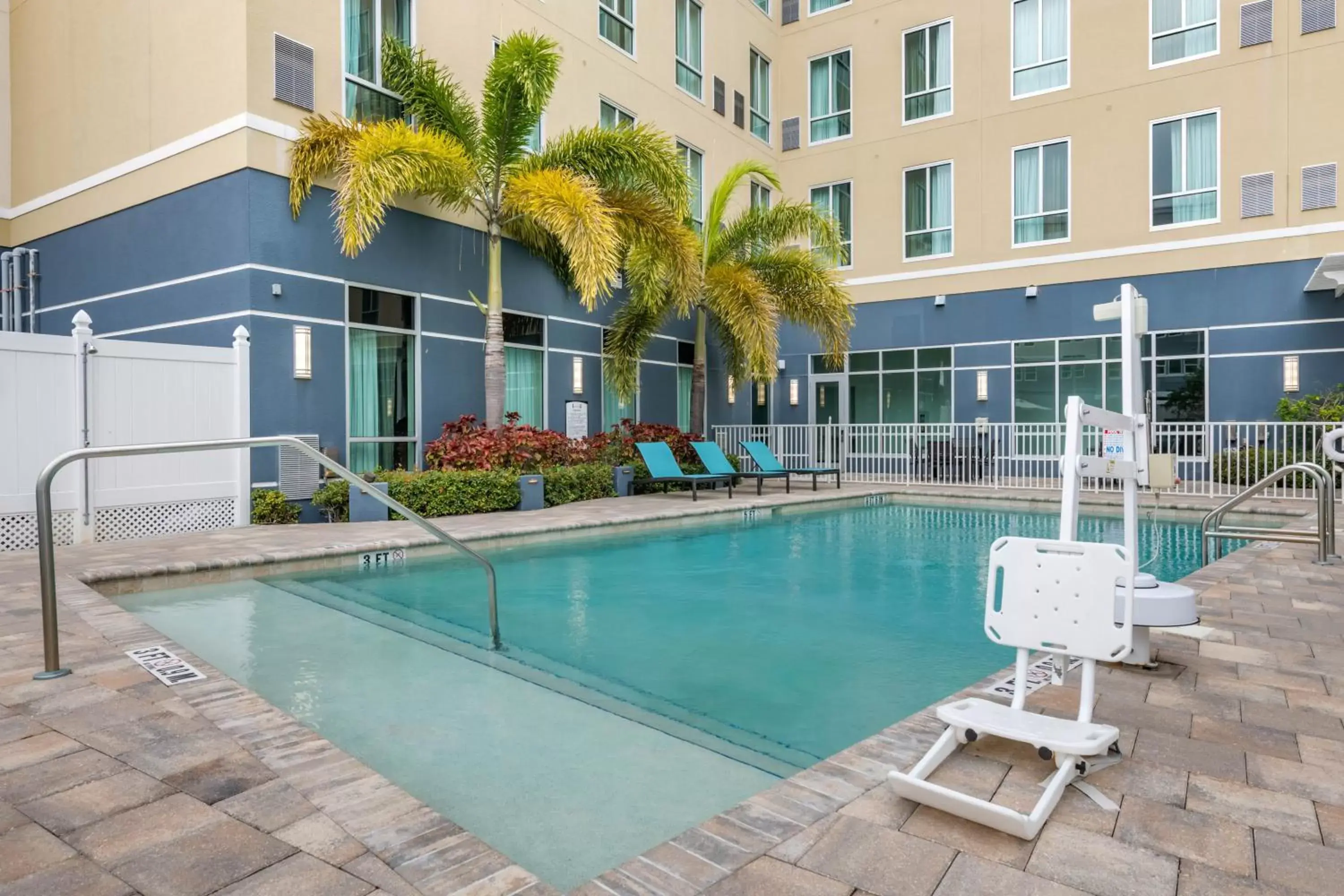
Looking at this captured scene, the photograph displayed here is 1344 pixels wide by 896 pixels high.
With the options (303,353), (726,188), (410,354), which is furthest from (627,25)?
(303,353)

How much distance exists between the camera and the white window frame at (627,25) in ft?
46.4

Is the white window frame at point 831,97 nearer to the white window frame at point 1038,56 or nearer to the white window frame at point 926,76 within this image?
the white window frame at point 926,76

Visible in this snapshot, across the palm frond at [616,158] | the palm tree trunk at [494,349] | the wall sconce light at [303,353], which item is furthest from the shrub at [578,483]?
the palm frond at [616,158]

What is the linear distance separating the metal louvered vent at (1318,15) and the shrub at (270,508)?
17270mm

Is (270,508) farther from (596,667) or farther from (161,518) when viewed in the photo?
(596,667)

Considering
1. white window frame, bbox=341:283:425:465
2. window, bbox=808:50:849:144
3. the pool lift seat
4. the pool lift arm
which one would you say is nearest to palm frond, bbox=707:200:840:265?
window, bbox=808:50:849:144

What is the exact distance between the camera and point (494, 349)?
1089 centimetres

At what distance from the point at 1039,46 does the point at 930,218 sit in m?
3.71

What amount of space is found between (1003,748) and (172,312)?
34.5 feet

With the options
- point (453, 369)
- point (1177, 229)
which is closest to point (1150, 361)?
point (1177, 229)

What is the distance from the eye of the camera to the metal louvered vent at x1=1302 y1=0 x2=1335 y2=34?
13.2 metres

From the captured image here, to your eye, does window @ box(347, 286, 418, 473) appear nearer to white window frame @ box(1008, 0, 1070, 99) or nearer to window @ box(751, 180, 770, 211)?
window @ box(751, 180, 770, 211)

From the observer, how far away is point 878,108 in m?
17.5

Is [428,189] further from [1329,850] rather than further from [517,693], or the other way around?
[1329,850]
